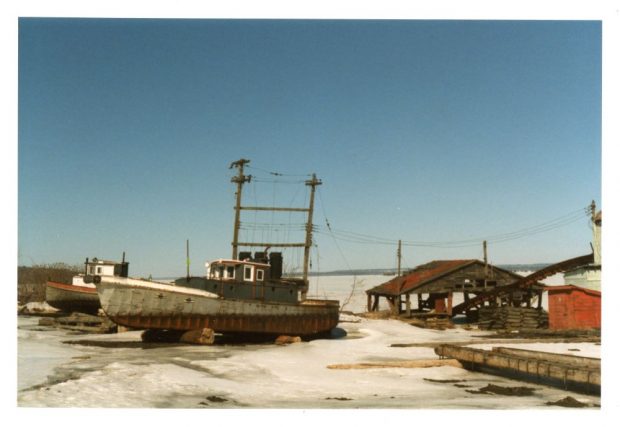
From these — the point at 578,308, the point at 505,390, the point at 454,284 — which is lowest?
the point at 578,308

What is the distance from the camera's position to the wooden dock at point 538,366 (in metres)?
12.6

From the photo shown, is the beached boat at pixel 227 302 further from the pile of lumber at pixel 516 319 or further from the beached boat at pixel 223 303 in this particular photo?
the pile of lumber at pixel 516 319

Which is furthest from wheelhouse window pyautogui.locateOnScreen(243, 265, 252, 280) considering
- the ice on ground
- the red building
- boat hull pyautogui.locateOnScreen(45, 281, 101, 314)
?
the red building

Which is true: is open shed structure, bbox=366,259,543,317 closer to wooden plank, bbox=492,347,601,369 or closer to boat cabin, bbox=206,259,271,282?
boat cabin, bbox=206,259,271,282

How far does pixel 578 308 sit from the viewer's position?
2958 cm

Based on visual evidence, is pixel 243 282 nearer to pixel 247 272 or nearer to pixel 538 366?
pixel 247 272

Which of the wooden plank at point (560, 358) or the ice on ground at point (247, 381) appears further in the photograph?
the wooden plank at point (560, 358)

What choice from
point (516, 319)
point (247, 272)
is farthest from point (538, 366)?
point (516, 319)

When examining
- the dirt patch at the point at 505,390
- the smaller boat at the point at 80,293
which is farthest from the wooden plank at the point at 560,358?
the smaller boat at the point at 80,293

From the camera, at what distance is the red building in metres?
29.3

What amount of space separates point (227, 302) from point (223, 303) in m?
0.20

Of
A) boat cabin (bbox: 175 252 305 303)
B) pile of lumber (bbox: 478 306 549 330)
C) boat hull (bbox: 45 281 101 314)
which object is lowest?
pile of lumber (bbox: 478 306 549 330)

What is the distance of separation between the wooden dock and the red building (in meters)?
14.8

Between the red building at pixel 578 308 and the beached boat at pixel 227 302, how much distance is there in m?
13.5
